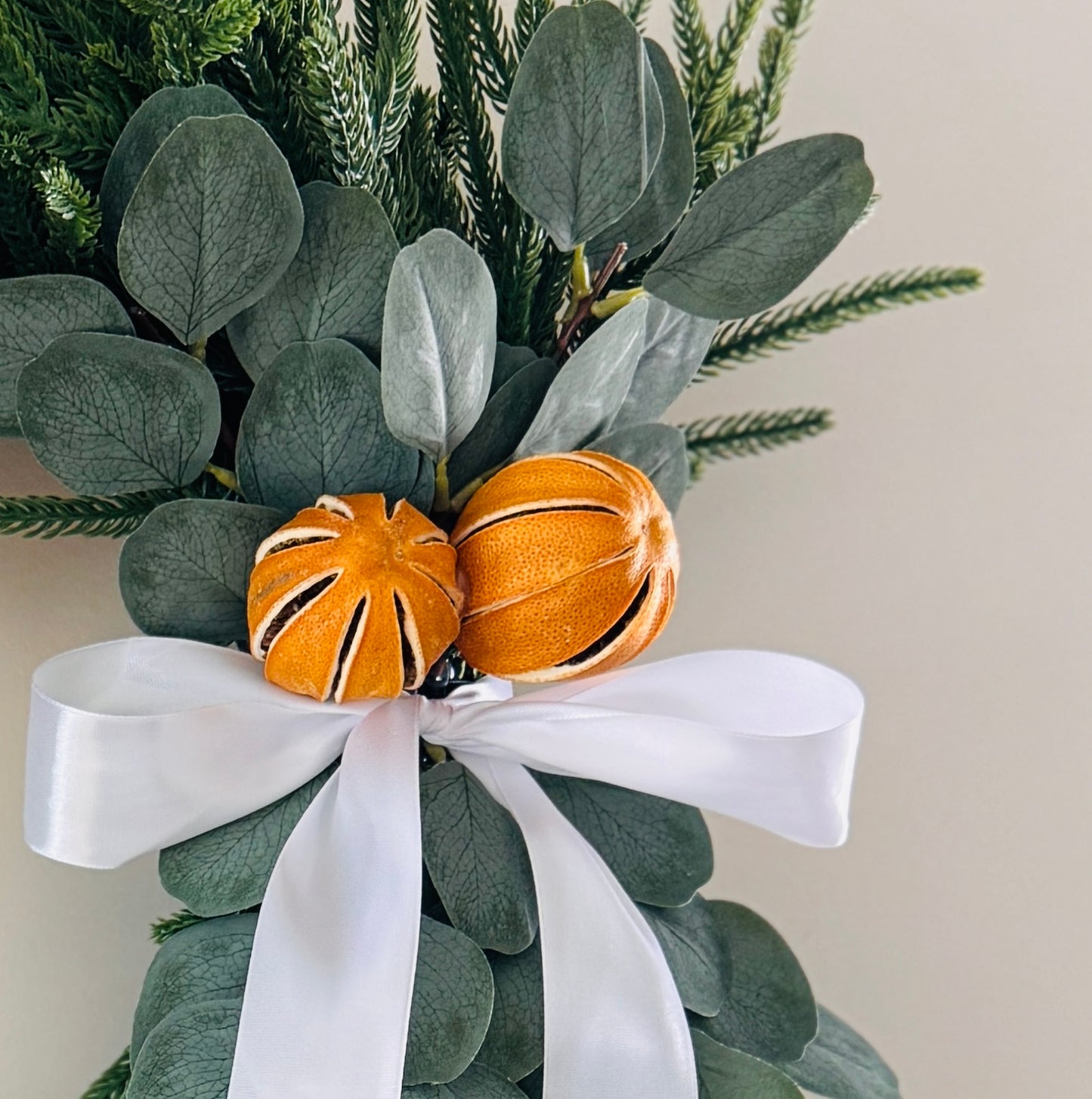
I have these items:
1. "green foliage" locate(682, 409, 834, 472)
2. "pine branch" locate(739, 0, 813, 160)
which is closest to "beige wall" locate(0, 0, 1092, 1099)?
"green foliage" locate(682, 409, 834, 472)

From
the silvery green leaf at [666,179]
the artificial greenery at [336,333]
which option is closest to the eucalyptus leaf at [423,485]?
the artificial greenery at [336,333]

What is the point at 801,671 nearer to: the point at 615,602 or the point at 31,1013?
the point at 615,602

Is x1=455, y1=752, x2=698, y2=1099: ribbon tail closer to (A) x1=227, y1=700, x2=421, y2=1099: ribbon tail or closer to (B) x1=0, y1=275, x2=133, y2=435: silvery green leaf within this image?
(A) x1=227, y1=700, x2=421, y2=1099: ribbon tail

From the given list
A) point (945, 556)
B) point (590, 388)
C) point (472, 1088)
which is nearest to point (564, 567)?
point (590, 388)

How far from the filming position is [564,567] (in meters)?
0.35

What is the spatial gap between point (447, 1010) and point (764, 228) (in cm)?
27

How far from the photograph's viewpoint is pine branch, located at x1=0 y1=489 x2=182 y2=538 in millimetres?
400

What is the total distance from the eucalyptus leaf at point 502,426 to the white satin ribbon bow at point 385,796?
0.08m

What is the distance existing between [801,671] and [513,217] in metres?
0.21

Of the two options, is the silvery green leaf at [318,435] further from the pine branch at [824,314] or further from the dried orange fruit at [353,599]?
the pine branch at [824,314]

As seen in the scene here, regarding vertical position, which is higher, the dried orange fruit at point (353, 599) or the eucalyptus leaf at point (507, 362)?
the eucalyptus leaf at point (507, 362)

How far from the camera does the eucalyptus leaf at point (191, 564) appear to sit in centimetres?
35

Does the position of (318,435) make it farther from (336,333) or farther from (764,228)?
(764,228)

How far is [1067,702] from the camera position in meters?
0.73
